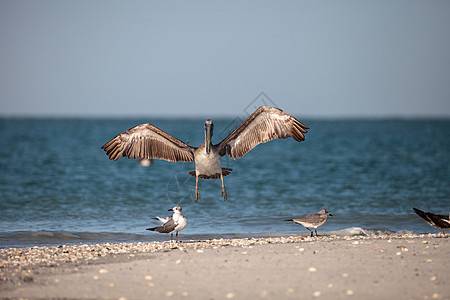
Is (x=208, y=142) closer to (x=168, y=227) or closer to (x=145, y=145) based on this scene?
(x=145, y=145)

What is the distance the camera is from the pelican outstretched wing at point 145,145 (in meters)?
13.1

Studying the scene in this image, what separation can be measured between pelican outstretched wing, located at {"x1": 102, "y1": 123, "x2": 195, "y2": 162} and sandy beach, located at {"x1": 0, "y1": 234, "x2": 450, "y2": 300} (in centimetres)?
325

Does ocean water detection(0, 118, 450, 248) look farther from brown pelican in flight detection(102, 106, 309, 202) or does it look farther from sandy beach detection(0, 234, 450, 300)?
sandy beach detection(0, 234, 450, 300)

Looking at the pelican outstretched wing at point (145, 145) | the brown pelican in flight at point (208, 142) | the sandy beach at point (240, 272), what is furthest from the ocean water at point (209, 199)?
the sandy beach at point (240, 272)

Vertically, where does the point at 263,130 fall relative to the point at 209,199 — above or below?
above

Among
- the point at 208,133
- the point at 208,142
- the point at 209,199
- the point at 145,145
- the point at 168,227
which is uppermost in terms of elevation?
the point at 208,133

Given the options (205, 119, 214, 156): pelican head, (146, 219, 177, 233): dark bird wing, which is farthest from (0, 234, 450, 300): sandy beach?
(205, 119, 214, 156): pelican head

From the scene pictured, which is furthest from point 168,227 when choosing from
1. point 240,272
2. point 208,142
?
point 240,272

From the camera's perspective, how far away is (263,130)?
42.7 ft

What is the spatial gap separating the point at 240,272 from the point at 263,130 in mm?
5234

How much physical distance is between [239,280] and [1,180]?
21.2m

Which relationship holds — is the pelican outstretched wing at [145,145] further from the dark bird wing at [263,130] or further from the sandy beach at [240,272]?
the sandy beach at [240,272]

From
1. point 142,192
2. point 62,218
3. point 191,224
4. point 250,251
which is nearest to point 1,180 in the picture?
point 142,192

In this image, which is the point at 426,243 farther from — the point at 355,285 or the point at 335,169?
the point at 335,169
